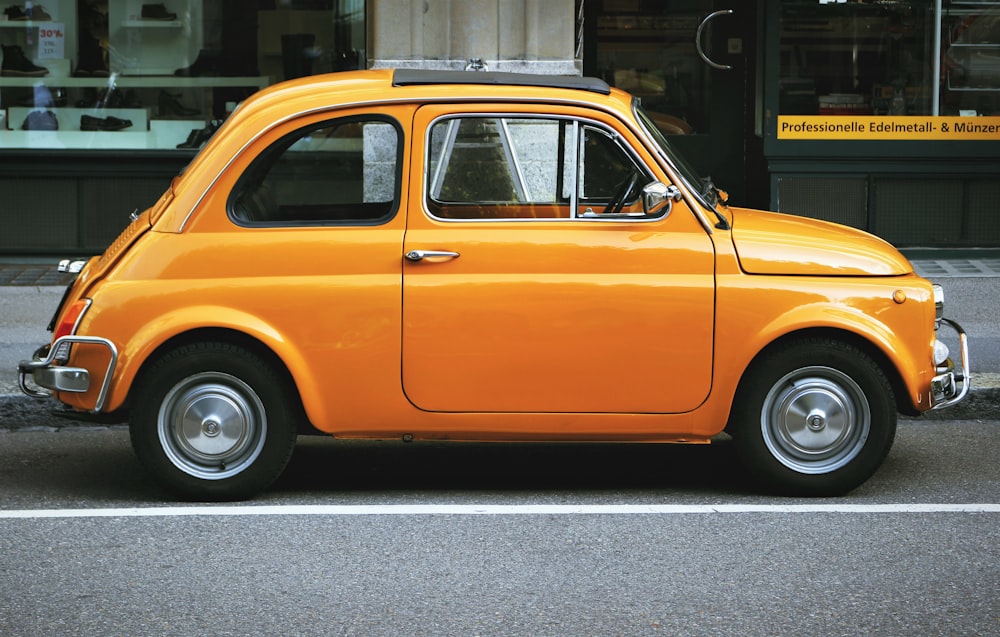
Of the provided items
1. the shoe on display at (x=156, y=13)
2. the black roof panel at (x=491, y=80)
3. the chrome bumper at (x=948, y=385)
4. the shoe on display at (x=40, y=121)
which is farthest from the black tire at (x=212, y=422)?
the shoe on display at (x=156, y=13)

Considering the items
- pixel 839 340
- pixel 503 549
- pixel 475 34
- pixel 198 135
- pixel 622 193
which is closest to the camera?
pixel 503 549

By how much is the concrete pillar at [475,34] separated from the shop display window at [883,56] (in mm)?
2039

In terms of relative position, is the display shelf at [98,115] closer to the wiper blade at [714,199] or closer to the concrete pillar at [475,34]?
the concrete pillar at [475,34]

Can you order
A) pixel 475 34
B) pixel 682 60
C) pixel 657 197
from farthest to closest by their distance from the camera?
1. pixel 682 60
2. pixel 475 34
3. pixel 657 197

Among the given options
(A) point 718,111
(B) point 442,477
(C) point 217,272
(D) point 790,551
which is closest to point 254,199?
(C) point 217,272

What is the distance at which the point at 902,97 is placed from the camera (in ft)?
40.1

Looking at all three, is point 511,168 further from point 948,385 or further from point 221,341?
point 948,385

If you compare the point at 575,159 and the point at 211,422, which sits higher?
the point at 575,159

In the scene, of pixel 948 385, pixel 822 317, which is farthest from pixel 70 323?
pixel 948 385

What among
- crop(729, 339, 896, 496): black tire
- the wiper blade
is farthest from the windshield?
crop(729, 339, 896, 496): black tire

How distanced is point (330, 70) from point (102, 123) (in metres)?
1.99

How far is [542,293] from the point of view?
20.1ft

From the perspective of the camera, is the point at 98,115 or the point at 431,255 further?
the point at 98,115

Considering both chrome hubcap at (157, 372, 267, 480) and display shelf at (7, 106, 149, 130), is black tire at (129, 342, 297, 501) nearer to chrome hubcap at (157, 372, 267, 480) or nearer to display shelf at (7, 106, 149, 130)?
chrome hubcap at (157, 372, 267, 480)
